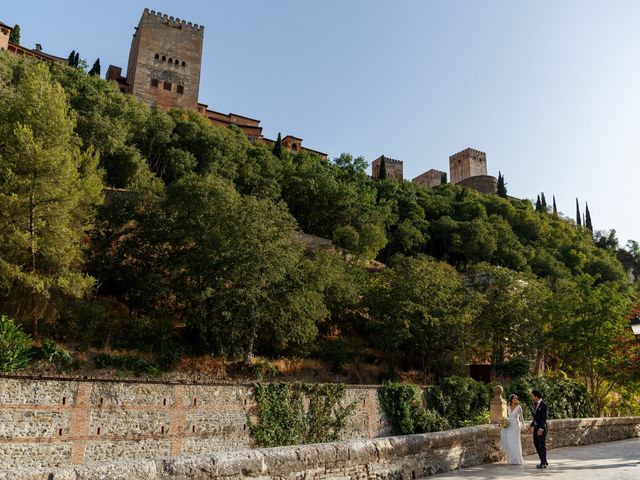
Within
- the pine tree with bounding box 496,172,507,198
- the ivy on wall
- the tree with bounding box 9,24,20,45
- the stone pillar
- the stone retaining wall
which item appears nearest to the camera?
the stone retaining wall

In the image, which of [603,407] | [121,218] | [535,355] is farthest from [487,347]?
[121,218]

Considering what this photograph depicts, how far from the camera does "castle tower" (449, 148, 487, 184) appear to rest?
344ft

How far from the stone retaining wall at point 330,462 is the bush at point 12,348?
14867 millimetres

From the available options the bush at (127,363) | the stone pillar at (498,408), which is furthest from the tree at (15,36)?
the stone pillar at (498,408)

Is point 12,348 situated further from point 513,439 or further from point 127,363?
point 513,439

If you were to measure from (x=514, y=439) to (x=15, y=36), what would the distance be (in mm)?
70392

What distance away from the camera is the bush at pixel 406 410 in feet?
74.8

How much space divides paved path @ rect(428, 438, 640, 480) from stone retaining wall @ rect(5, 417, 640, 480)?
360 millimetres

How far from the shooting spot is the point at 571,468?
382 inches

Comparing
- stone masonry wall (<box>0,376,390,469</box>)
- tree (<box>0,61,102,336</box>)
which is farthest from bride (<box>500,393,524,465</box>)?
tree (<box>0,61,102,336</box>)

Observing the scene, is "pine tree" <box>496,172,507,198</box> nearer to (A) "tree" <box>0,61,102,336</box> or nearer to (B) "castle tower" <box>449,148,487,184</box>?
(B) "castle tower" <box>449,148,487,184</box>

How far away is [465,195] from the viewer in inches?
2911

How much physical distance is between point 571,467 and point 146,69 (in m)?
69.4

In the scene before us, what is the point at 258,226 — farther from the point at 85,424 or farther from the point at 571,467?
the point at 571,467
